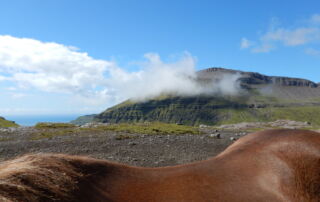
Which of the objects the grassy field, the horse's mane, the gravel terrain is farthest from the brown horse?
the grassy field

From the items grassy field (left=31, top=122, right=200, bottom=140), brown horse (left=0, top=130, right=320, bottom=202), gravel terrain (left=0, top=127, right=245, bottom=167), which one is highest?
brown horse (left=0, top=130, right=320, bottom=202)

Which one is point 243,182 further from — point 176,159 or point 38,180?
point 176,159

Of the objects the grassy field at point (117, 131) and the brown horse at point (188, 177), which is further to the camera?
the grassy field at point (117, 131)

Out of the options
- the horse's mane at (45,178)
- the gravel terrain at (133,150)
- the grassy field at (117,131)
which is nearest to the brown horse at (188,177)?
the horse's mane at (45,178)

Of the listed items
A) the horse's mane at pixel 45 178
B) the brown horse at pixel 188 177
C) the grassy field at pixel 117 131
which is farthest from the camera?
the grassy field at pixel 117 131

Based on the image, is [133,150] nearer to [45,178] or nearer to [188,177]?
[188,177]

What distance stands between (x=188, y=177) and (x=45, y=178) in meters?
1.53

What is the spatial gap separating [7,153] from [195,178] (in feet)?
51.7

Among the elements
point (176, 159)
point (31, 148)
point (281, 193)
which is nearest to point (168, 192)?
point (281, 193)

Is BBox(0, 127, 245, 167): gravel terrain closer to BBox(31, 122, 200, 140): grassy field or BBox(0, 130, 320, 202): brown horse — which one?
BBox(31, 122, 200, 140): grassy field

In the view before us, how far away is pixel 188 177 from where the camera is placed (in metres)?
2.87

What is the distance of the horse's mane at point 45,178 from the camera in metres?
1.88

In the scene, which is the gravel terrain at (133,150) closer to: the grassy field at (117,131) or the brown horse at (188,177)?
the grassy field at (117,131)

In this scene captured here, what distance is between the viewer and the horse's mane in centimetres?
188
